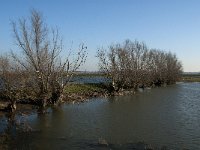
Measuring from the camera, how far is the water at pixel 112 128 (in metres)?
19.3

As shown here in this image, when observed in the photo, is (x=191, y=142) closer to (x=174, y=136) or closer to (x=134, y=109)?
(x=174, y=136)

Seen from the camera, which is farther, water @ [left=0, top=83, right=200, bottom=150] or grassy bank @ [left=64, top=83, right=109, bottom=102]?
grassy bank @ [left=64, top=83, right=109, bottom=102]

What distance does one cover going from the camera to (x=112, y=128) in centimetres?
2402

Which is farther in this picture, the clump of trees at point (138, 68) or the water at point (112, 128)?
the clump of trees at point (138, 68)

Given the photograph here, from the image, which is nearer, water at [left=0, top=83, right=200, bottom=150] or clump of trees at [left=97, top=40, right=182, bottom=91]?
water at [left=0, top=83, right=200, bottom=150]

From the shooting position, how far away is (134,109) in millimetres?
34781

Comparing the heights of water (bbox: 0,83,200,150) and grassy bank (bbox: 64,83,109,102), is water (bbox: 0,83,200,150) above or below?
below

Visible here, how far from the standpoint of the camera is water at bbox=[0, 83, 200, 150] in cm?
1927

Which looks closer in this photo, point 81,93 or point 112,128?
point 112,128

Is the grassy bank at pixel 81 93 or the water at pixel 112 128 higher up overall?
the grassy bank at pixel 81 93

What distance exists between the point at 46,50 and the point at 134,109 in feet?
39.6

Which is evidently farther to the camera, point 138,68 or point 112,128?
point 138,68

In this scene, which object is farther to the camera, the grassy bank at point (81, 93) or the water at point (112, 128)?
the grassy bank at point (81, 93)

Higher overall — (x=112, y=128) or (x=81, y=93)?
(x=81, y=93)
